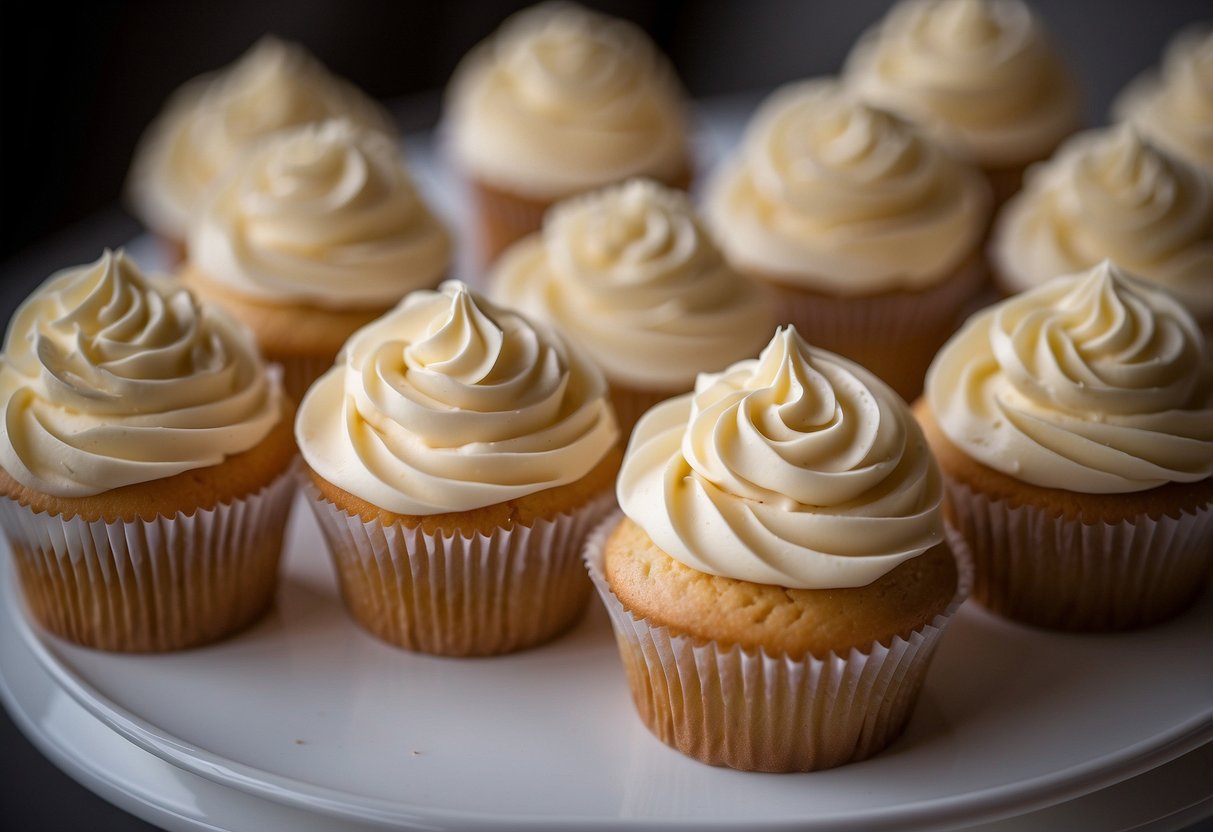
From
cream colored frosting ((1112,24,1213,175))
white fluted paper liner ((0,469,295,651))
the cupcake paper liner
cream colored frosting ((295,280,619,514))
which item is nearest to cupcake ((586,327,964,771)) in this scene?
cream colored frosting ((295,280,619,514))

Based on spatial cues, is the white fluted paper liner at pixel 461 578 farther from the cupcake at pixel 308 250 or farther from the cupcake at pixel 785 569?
the cupcake at pixel 308 250

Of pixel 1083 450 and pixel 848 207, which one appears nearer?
pixel 1083 450

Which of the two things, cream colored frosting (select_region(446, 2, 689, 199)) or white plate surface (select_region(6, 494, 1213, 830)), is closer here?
white plate surface (select_region(6, 494, 1213, 830))

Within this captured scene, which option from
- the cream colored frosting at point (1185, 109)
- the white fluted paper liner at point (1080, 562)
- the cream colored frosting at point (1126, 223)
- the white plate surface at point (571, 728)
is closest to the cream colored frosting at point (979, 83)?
the cream colored frosting at point (1185, 109)

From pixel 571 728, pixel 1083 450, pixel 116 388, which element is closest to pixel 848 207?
pixel 1083 450

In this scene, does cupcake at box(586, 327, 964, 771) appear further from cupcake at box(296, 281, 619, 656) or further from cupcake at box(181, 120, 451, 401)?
cupcake at box(181, 120, 451, 401)

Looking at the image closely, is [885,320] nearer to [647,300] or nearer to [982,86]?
[647,300]
